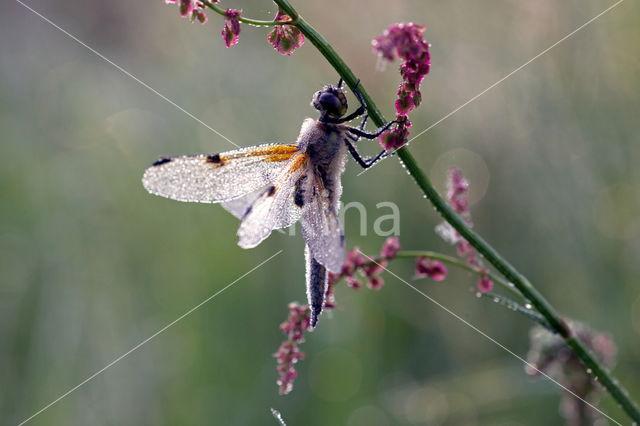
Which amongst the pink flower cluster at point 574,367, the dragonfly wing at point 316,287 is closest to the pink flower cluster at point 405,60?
the dragonfly wing at point 316,287

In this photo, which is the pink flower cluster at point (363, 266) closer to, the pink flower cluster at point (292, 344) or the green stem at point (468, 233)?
the pink flower cluster at point (292, 344)

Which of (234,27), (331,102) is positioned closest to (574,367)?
(331,102)

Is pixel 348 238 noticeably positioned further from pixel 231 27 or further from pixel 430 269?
pixel 231 27

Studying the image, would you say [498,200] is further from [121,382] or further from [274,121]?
[121,382]

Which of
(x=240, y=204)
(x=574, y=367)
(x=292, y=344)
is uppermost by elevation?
(x=240, y=204)

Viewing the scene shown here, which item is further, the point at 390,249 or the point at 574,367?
the point at 574,367

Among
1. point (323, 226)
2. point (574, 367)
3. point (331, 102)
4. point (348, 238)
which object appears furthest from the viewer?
point (348, 238)

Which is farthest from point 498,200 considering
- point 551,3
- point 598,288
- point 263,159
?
point 263,159
